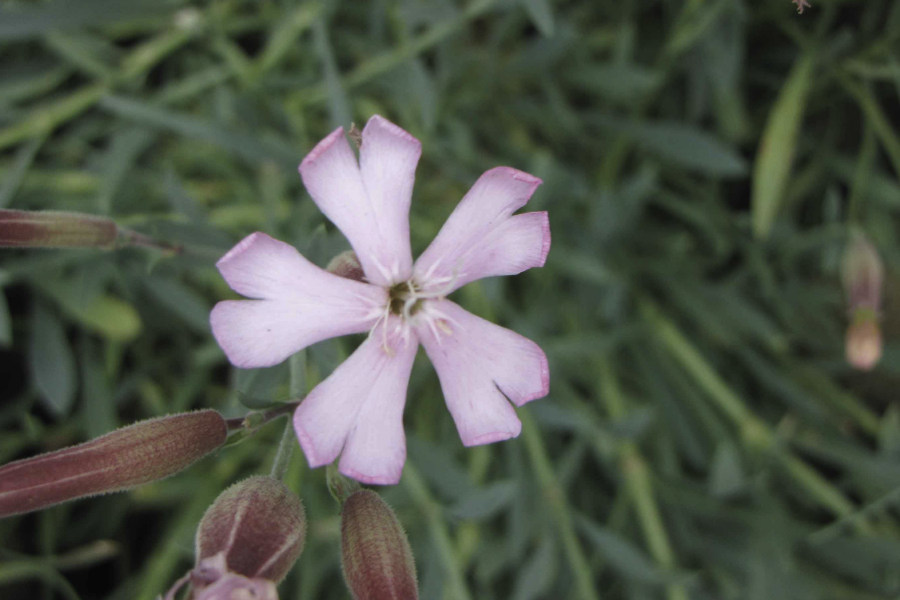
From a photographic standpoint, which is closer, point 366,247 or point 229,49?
point 366,247

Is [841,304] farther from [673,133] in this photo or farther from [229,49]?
[229,49]

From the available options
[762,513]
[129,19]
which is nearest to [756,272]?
[762,513]

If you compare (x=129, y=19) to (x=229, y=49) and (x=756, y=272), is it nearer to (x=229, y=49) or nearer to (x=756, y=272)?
(x=229, y=49)

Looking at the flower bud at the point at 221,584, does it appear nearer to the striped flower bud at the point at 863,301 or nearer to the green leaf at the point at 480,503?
the green leaf at the point at 480,503

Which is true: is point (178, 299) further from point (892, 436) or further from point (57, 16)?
point (892, 436)

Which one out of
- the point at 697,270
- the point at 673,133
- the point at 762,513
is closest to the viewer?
the point at 762,513

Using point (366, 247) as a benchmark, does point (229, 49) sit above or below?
above

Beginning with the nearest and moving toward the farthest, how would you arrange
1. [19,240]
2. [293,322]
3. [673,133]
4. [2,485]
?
[2,485], [293,322], [19,240], [673,133]

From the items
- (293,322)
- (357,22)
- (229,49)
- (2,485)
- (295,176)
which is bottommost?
(2,485)

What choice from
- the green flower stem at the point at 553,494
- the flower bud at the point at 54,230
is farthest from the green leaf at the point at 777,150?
→ the flower bud at the point at 54,230
